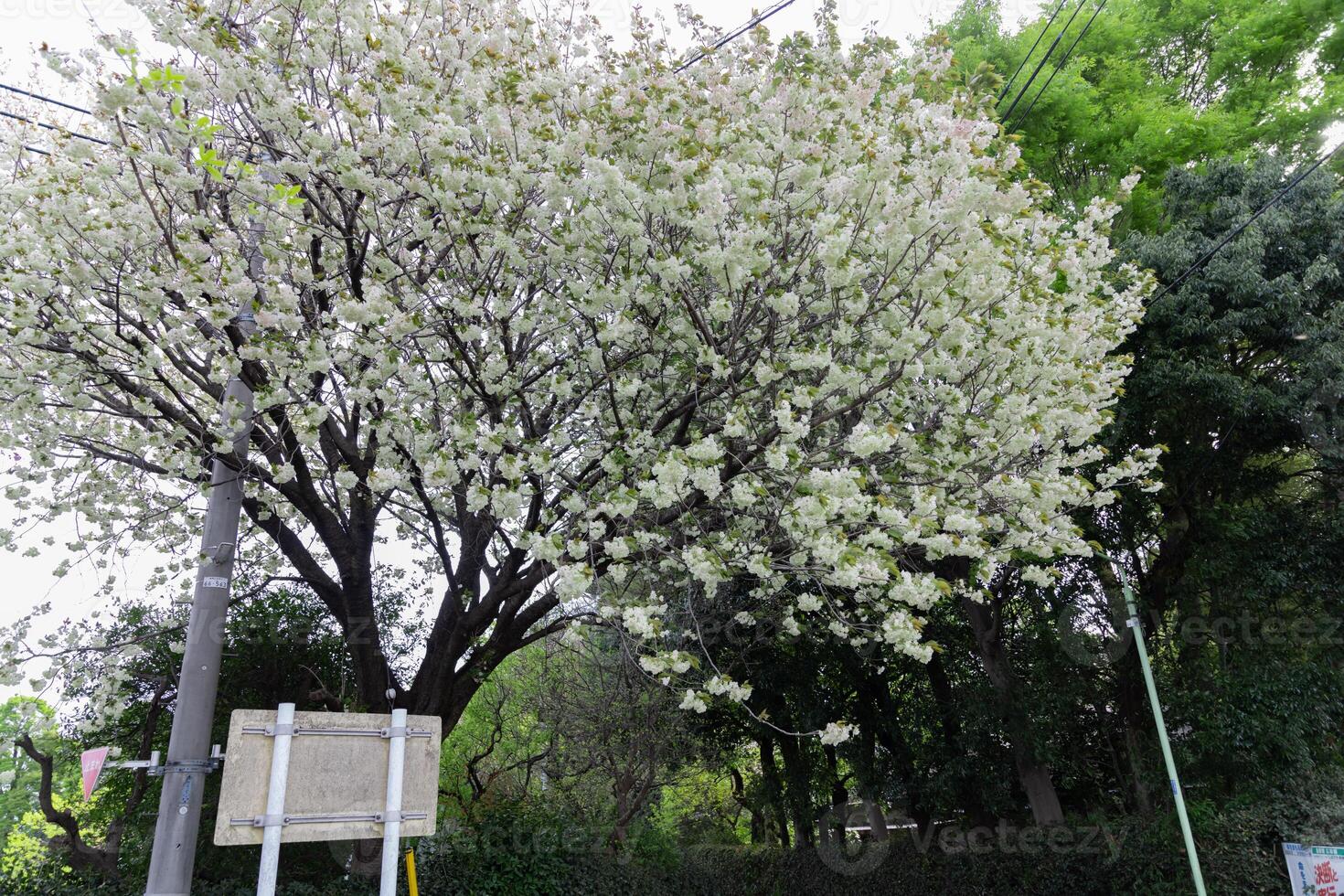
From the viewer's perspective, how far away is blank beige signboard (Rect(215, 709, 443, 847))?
235cm

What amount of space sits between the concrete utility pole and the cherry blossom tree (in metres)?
0.19

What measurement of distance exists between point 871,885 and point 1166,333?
7.63 metres

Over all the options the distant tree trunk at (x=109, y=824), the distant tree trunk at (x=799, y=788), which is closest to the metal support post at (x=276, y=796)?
the distant tree trunk at (x=109, y=824)

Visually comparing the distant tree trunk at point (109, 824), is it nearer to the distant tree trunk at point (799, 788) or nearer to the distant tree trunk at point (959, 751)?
the distant tree trunk at point (799, 788)

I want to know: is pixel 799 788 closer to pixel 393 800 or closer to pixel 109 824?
pixel 109 824

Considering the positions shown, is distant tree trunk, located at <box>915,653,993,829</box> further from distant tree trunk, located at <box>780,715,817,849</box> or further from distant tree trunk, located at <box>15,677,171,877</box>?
distant tree trunk, located at <box>15,677,171,877</box>

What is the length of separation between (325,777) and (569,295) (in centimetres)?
351

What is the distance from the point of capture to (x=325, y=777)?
2518 millimetres

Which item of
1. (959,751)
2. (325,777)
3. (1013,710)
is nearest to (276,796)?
(325,777)

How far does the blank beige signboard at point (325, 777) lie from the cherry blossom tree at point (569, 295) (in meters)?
1.73

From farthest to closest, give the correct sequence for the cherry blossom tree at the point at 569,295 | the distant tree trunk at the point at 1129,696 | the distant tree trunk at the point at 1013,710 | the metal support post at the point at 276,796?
1. the distant tree trunk at the point at 1129,696
2. the distant tree trunk at the point at 1013,710
3. the cherry blossom tree at the point at 569,295
4. the metal support post at the point at 276,796

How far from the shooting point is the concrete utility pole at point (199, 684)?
14.0ft

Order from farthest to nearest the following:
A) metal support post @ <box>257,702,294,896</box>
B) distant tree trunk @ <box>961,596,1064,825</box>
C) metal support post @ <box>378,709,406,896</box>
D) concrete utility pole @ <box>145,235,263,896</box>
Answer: distant tree trunk @ <box>961,596,1064,825</box>
concrete utility pole @ <box>145,235,263,896</box>
metal support post @ <box>378,709,406,896</box>
metal support post @ <box>257,702,294,896</box>

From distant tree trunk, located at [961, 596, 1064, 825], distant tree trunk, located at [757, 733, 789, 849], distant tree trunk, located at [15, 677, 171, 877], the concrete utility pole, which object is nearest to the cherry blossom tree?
the concrete utility pole
